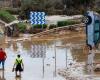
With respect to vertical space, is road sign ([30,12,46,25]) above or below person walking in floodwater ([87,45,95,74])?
above

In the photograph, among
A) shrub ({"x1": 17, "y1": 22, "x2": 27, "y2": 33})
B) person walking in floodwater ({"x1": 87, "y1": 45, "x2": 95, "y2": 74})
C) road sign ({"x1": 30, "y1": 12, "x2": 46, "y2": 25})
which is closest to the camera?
person walking in floodwater ({"x1": 87, "y1": 45, "x2": 95, "y2": 74})

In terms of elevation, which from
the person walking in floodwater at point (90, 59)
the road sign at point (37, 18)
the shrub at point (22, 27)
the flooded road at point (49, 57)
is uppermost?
the road sign at point (37, 18)

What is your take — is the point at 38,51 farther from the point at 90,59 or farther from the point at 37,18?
the point at 37,18

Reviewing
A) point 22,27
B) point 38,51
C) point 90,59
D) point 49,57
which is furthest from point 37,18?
point 90,59

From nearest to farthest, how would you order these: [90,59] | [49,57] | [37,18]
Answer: [90,59]
[49,57]
[37,18]

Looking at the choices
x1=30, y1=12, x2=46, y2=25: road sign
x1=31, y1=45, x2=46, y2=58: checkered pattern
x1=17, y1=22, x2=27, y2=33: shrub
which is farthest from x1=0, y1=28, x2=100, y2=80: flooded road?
x1=17, y1=22, x2=27, y2=33: shrub

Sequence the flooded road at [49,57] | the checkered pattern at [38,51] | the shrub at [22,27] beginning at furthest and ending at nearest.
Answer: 1. the shrub at [22,27]
2. the checkered pattern at [38,51]
3. the flooded road at [49,57]

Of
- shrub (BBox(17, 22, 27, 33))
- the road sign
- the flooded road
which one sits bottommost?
the flooded road

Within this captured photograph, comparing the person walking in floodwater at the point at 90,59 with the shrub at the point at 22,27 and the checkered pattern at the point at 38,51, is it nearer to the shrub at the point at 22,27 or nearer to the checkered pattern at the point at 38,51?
the checkered pattern at the point at 38,51

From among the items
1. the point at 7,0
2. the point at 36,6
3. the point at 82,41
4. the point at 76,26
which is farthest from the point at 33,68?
the point at 7,0

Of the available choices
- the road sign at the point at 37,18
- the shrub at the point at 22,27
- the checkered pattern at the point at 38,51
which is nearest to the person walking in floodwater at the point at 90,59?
the checkered pattern at the point at 38,51

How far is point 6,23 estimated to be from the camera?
Answer: 50312 millimetres

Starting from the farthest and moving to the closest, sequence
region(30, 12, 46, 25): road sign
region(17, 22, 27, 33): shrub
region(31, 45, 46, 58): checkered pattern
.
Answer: region(17, 22, 27, 33): shrub
region(30, 12, 46, 25): road sign
region(31, 45, 46, 58): checkered pattern

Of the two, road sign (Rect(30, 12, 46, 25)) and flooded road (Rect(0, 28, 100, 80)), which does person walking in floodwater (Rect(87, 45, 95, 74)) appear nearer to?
flooded road (Rect(0, 28, 100, 80))
